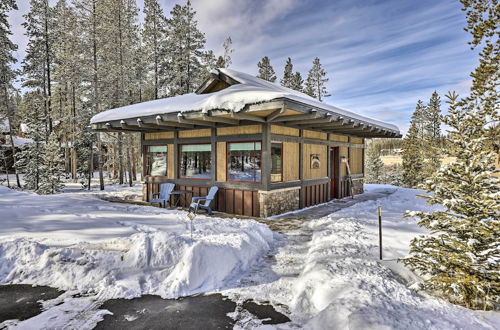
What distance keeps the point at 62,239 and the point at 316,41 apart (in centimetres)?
1633

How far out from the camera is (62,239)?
4.75 metres

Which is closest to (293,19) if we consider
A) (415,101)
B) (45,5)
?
(45,5)

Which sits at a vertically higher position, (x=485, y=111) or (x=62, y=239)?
(x=485, y=111)

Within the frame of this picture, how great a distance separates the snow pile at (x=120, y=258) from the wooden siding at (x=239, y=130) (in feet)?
11.6

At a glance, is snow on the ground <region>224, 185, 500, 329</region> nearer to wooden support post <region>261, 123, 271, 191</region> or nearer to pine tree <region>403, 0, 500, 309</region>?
pine tree <region>403, 0, 500, 309</region>

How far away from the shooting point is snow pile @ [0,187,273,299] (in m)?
3.68

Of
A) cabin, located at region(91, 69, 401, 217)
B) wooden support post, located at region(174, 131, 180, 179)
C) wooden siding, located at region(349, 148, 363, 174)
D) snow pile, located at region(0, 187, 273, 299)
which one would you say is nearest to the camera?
snow pile, located at region(0, 187, 273, 299)

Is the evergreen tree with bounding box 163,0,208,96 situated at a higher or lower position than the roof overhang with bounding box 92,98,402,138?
higher

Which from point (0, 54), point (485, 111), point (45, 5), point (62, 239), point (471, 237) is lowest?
point (62, 239)

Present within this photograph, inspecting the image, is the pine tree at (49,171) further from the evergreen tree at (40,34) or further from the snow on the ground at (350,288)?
the snow on the ground at (350,288)

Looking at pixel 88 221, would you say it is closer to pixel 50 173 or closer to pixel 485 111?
pixel 485 111

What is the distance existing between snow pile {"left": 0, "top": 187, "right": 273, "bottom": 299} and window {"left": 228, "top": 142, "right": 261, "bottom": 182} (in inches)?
116

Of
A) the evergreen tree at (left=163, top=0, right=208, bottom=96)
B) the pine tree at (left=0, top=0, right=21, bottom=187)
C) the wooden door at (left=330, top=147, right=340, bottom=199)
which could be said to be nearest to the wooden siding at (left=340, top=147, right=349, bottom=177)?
the wooden door at (left=330, top=147, right=340, bottom=199)

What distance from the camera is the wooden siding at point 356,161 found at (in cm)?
1333
